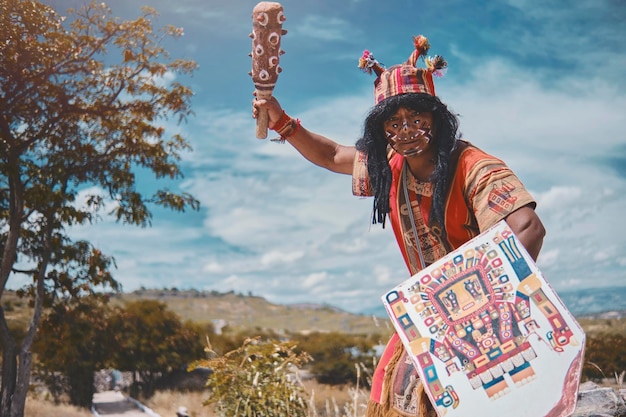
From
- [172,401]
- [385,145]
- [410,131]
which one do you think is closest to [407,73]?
[410,131]

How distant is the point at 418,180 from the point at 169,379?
2179cm

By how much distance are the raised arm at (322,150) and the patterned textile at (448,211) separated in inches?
17.0

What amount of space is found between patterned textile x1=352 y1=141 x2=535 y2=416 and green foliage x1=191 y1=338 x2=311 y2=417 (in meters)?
2.63

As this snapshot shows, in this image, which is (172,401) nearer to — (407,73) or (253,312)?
(407,73)

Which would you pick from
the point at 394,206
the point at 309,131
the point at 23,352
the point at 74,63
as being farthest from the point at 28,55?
the point at 394,206

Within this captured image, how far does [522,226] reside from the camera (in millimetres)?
2520

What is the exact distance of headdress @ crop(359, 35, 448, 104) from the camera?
111 inches

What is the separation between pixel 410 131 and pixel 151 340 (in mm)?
20804

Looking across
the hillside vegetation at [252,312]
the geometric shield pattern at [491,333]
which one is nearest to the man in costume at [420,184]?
the geometric shield pattern at [491,333]

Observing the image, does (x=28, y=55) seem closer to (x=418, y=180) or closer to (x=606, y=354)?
(x=418, y=180)

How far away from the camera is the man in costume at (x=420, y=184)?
2639mm

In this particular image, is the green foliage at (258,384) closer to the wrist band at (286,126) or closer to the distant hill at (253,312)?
the wrist band at (286,126)

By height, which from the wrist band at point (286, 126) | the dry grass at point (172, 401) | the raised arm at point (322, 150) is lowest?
the dry grass at point (172, 401)

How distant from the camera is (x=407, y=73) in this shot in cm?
285
